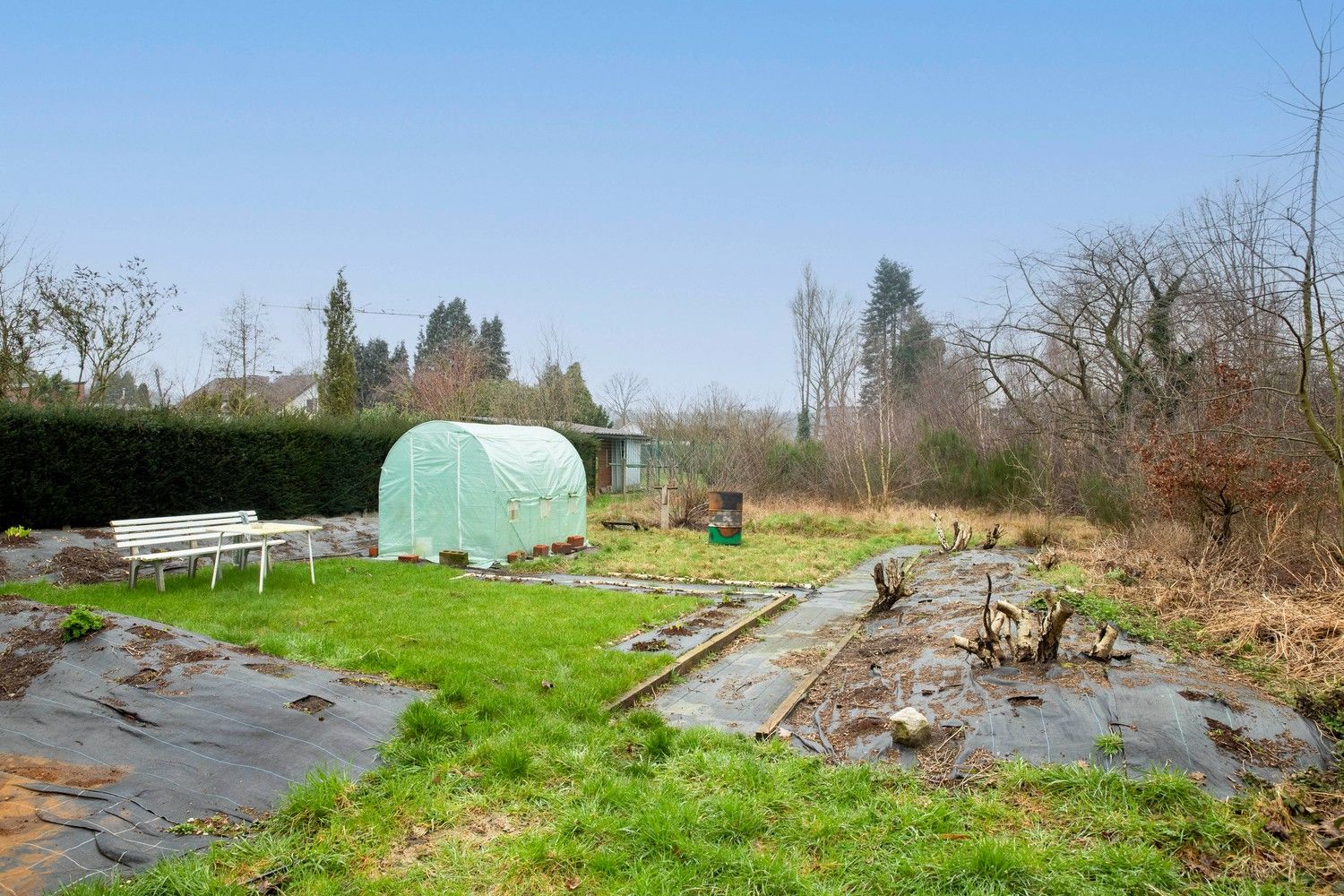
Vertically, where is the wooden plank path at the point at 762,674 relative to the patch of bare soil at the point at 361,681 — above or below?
below

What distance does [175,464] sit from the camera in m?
13.5

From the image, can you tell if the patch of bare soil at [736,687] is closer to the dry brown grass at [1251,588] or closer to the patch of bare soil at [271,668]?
the patch of bare soil at [271,668]

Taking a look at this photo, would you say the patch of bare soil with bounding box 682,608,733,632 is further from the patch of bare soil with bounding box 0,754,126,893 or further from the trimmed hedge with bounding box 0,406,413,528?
the trimmed hedge with bounding box 0,406,413,528

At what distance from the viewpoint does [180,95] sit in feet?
37.1

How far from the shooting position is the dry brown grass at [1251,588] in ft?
18.3

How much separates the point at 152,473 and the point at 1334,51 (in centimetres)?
1635

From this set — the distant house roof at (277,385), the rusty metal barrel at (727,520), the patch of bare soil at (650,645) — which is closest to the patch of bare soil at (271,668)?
the patch of bare soil at (650,645)

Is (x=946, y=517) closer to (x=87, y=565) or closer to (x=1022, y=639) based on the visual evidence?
(x=1022, y=639)

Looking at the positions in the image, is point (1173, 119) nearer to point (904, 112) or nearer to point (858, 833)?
point (904, 112)

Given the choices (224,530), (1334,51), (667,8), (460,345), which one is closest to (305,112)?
(667,8)

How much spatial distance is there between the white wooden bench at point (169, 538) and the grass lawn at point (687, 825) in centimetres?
589

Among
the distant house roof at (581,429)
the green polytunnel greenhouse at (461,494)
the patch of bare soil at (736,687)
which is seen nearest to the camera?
the patch of bare soil at (736,687)

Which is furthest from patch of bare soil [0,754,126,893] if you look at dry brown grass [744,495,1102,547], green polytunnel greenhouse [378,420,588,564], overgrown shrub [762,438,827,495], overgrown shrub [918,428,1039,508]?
overgrown shrub [762,438,827,495]

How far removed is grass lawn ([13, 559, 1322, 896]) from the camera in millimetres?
3053
